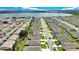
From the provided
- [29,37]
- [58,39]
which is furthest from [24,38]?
[58,39]

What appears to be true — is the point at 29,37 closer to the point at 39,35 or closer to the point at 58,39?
the point at 39,35
